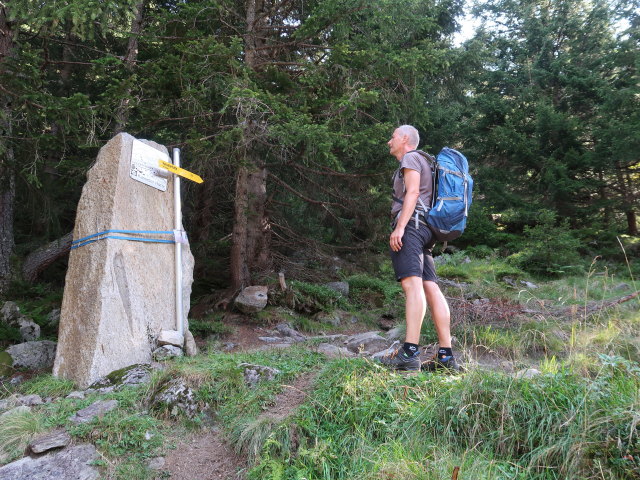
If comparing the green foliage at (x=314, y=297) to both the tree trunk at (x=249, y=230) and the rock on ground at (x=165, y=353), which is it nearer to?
the tree trunk at (x=249, y=230)

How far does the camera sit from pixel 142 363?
15.6 ft

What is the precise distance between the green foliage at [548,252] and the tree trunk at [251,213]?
7124 mm

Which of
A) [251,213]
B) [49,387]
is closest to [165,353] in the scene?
[49,387]

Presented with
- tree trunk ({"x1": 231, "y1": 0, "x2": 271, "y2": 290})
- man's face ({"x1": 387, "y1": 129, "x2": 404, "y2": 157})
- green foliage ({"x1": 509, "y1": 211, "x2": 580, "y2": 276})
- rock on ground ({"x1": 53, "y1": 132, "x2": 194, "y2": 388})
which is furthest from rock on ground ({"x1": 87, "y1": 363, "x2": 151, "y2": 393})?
green foliage ({"x1": 509, "y1": 211, "x2": 580, "y2": 276})

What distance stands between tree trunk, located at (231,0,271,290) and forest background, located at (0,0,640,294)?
41mm

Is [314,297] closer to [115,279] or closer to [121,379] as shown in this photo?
[115,279]

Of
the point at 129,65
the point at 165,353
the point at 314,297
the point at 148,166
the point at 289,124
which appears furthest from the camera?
the point at 314,297

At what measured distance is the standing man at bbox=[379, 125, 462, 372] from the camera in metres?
3.66

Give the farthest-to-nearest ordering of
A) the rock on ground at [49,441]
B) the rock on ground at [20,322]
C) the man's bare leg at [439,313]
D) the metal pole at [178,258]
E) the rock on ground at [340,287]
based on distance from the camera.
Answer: the rock on ground at [340,287], the rock on ground at [20,322], the metal pole at [178,258], the man's bare leg at [439,313], the rock on ground at [49,441]

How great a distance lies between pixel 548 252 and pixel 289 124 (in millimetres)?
8486

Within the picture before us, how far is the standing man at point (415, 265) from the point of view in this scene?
3656 millimetres

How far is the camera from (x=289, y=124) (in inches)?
245

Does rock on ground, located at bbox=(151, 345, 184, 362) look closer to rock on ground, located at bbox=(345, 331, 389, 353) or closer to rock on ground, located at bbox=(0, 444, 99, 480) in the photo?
rock on ground, located at bbox=(0, 444, 99, 480)

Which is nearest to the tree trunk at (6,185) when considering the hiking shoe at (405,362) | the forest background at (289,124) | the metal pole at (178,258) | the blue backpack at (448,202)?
the forest background at (289,124)
